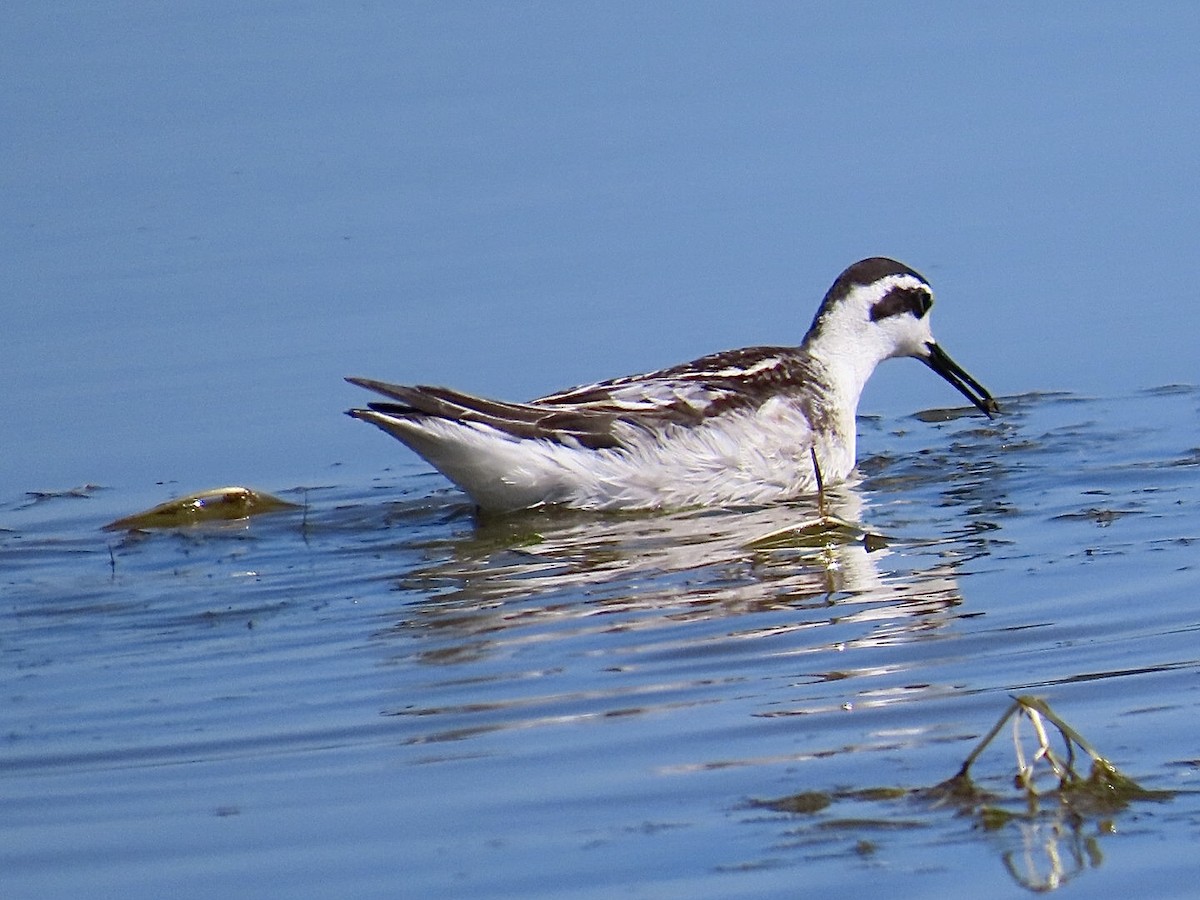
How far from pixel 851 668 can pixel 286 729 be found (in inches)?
72.2

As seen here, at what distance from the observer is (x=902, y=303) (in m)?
12.4

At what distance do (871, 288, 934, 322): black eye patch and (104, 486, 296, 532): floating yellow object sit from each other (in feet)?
11.8

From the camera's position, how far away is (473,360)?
1264cm

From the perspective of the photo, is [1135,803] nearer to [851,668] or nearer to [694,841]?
[694,841]

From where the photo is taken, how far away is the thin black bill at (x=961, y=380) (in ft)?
39.3

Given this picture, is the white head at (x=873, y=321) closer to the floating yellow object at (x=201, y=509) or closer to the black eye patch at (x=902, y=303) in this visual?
the black eye patch at (x=902, y=303)

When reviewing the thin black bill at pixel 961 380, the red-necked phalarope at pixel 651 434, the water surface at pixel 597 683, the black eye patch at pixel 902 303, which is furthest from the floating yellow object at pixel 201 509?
the thin black bill at pixel 961 380

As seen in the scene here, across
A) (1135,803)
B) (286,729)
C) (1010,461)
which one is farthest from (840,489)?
(1135,803)

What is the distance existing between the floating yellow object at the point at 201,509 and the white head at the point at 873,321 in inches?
128

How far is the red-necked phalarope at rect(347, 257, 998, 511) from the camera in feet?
34.3

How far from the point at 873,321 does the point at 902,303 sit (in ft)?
0.71

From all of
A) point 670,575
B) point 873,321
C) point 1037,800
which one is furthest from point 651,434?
point 1037,800

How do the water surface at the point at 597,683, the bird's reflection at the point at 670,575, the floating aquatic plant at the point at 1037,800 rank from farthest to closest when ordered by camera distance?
the bird's reflection at the point at 670,575
the water surface at the point at 597,683
the floating aquatic plant at the point at 1037,800

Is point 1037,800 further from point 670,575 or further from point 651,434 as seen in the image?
point 651,434
